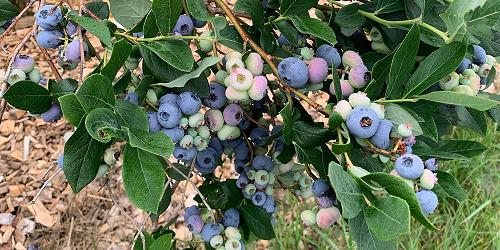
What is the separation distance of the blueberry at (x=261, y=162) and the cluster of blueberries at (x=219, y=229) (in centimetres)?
12

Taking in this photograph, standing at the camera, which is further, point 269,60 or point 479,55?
point 479,55

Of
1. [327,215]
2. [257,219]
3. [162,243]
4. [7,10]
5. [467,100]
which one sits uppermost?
[467,100]

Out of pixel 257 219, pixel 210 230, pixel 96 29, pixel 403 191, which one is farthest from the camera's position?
pixel 257 219

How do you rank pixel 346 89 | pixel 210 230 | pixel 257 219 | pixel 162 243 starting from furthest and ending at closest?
pixel 257 219 → pixel 210 230 → pixel 162 243 → pixel 346 89


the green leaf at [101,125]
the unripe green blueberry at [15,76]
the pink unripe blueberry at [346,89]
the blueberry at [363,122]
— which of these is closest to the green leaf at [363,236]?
the blueberry at [363,122]

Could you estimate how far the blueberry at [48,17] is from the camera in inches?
35.8

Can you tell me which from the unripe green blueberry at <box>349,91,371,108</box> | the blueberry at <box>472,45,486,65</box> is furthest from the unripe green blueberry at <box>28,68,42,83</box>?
the blueberry at <box>472,45,486,65</box>

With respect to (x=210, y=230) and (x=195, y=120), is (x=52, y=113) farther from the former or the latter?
(x=210, y=230)

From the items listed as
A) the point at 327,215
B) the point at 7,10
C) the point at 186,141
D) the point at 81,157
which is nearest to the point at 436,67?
the point at 327,215

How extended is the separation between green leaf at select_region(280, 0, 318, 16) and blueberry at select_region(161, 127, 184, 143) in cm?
28

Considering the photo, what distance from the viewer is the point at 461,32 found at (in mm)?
882

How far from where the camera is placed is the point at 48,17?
35.8 inches

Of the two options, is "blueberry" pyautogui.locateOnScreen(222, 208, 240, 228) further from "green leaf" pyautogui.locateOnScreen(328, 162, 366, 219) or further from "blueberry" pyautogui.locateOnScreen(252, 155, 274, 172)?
"green leaf" pyautogui.locateOnScreen(328, 162, 366, 219)

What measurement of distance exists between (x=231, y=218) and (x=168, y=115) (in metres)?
0.45
